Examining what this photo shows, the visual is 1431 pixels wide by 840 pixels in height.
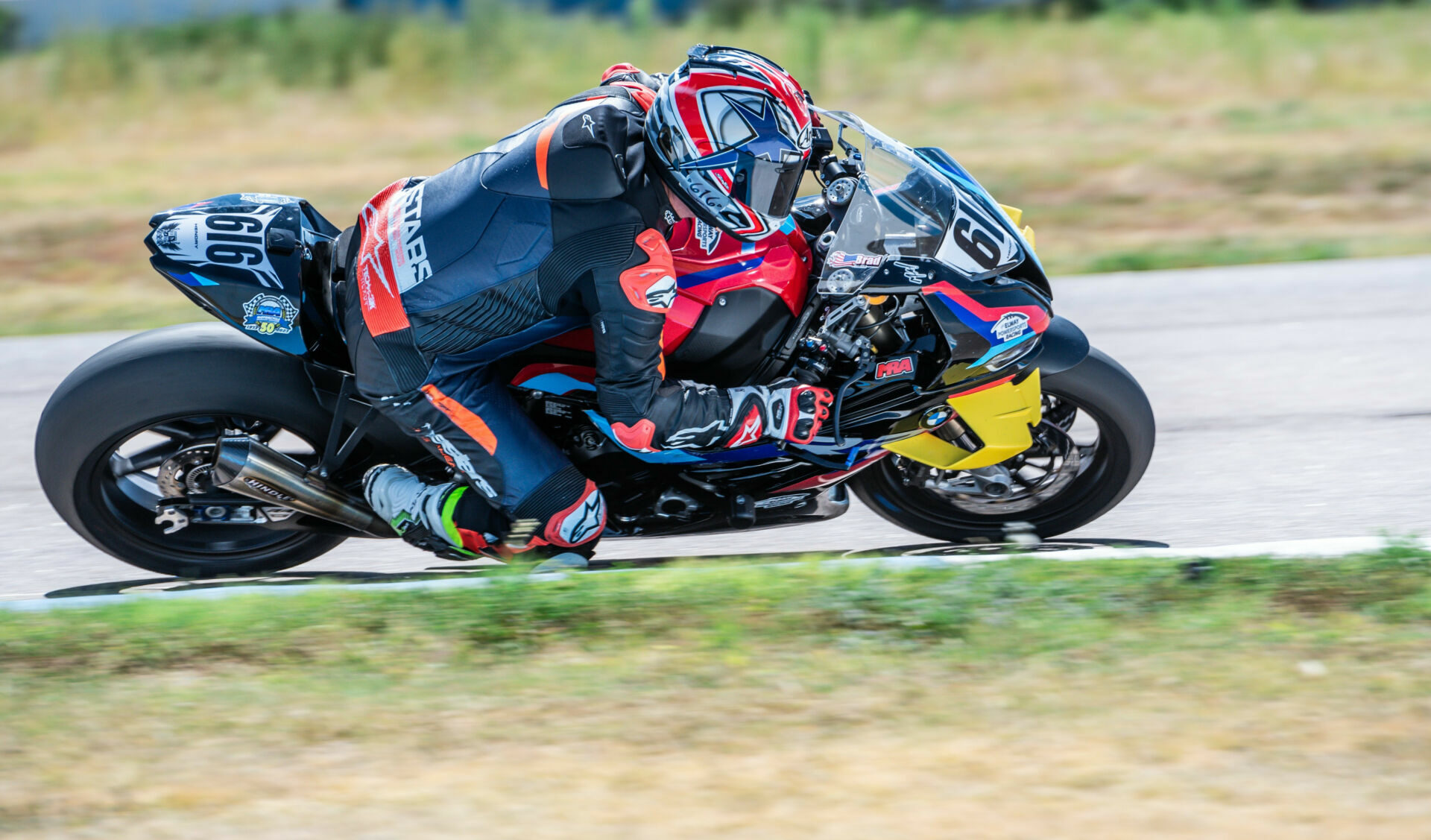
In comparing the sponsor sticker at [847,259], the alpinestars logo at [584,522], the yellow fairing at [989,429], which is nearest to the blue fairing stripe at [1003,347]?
the yellow fairing at [989,429]

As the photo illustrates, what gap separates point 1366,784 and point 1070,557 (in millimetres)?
1306

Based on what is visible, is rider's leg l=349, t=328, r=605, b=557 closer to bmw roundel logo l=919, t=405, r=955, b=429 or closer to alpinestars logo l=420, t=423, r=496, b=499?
alpinestars logo l=420, t=423, r=496, b=499

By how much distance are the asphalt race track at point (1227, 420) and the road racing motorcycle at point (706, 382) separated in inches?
15.9

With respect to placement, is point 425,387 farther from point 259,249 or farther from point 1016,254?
point 1016,254

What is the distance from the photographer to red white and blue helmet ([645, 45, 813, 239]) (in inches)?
137

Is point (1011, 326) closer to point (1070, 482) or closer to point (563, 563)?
point (1070, 482)

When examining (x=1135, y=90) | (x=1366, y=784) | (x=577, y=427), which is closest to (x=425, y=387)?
(x=577, y=427)

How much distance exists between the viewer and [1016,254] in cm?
402

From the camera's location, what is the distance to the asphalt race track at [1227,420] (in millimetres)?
4684

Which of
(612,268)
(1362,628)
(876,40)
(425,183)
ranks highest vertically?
(876,40)

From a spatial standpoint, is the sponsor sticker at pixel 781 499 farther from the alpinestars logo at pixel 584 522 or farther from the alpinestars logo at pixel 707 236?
the alpinestars logo at pixel 707 236

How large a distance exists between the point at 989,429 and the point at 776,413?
73 centimetres

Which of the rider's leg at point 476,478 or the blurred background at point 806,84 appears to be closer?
the rider's leg at point 476,478

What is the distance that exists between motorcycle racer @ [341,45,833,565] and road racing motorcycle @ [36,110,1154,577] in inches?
6.1
